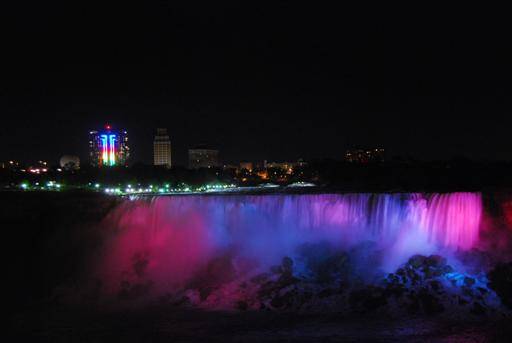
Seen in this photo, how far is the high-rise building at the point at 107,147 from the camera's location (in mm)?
173125

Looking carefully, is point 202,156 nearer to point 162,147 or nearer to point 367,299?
point 162,147

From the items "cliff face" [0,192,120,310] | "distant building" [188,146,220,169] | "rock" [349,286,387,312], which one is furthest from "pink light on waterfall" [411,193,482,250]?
"distant building" [188,146,220,169]

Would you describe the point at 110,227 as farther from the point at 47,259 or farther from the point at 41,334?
the point at 41,334

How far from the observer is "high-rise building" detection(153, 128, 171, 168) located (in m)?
190

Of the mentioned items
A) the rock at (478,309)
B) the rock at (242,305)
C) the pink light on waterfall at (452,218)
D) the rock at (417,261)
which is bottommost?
the rock at (242,305)

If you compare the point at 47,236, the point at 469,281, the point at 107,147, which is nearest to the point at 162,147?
the point at 107,147

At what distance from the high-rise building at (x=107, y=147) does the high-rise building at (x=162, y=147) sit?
11582mm

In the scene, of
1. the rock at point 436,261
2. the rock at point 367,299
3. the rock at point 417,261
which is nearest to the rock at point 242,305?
the rock at point 367,299

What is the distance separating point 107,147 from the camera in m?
176

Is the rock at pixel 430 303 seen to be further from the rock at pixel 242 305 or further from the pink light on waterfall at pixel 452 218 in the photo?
the rock at pixel 242 305

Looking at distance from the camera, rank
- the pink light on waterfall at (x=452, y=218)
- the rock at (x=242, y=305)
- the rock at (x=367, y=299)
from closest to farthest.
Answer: the rock at (x=367, y=299), the rock at (x=242, y=305), the pink light on waterfall at (x=452, y=218)

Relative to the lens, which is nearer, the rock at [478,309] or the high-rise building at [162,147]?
the rock at [478,309]

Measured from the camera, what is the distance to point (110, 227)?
32344 millimetres

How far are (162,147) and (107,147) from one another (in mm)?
20221
